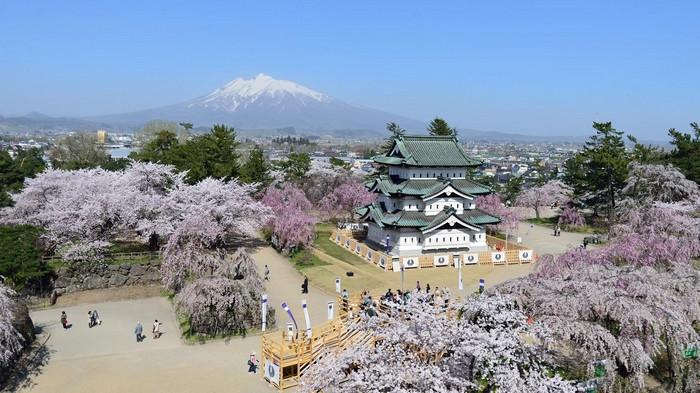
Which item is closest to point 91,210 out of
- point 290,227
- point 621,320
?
point 290,227

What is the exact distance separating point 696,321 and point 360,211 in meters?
27.4

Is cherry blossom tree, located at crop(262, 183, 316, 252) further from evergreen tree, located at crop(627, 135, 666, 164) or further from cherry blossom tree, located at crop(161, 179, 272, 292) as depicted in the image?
evergreen tree, located at crop(627, 135, 666, 164)

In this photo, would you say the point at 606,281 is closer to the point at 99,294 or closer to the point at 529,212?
the point at 99,294

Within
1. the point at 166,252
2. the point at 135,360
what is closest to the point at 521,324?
the point at 135,360

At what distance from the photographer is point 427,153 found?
39.3 metres

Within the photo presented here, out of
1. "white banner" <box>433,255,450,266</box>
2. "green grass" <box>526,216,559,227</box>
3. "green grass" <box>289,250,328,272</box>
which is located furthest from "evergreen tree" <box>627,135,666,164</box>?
"green grass" <box>289,250,328,272</box>

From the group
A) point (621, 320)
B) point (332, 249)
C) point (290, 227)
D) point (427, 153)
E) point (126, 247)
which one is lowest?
point (332, 249)

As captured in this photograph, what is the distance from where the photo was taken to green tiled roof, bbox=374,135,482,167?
126 feet

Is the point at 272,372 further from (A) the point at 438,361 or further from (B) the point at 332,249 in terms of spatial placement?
(B) the point at 332,249

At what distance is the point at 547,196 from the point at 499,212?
35.7 feet

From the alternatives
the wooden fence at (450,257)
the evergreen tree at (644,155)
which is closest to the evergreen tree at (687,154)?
the evergreen tree at (644,155)

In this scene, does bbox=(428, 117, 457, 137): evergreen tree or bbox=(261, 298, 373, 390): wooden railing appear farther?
bbox=(428, 117, 457, 137): evergreen tree

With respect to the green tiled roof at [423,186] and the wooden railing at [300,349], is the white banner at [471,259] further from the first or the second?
the wooden railing at [300,349]

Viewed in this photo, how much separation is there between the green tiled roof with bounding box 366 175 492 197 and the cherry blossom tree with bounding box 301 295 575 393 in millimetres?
23012
